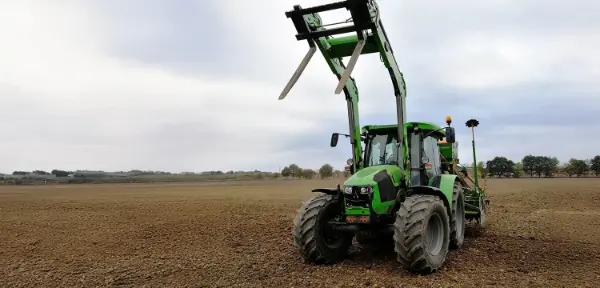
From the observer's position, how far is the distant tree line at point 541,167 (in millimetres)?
76500

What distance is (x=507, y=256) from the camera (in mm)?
9148

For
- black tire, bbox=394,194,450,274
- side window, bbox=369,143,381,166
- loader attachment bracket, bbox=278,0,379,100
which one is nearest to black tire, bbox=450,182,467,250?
black tire, bbox=394,194,450,274

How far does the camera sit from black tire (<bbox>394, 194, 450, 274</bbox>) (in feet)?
24.3

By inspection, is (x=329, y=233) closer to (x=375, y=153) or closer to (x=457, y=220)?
(x=375, y=153)

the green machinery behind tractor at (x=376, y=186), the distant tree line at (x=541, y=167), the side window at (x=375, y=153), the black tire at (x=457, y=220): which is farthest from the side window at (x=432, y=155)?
the distant tree line at (x=541, y=167)

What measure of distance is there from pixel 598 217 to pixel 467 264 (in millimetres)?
9714

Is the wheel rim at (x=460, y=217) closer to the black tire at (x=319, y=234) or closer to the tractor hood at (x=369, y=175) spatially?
the tractor hood at (x=369, y=175)

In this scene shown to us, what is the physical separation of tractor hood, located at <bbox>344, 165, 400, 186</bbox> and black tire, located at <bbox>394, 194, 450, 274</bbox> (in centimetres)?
62

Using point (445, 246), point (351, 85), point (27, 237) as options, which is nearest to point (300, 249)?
point (445, 246)

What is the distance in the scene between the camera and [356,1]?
284 inches

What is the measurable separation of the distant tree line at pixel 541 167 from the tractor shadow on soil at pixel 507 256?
6491 centimetres

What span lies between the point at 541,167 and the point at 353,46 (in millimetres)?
88094

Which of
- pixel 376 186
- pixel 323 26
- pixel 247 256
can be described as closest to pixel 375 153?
pixel 376 186

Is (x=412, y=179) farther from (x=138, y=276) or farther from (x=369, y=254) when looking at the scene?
(x=138, y=276)
